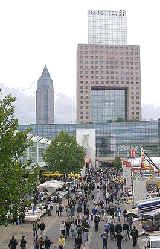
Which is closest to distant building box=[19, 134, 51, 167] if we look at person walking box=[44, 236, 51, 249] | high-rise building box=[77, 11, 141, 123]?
person walking box=[44, 236, 51, 249]

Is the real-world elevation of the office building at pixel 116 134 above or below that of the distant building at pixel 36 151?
above

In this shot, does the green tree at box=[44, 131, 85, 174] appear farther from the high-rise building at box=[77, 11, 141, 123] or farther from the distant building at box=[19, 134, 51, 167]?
the high-rise building at box=[77, 11, 141, 123]

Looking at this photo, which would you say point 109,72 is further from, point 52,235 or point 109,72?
point 52,235

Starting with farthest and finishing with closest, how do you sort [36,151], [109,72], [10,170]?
[109,72], [36,151], [10,170]

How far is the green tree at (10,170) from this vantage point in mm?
18188

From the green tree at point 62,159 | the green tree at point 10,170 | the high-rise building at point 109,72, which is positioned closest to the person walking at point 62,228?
the green tree at point 10,170

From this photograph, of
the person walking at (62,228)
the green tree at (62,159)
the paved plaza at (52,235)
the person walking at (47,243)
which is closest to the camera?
the person walking at (47,243)

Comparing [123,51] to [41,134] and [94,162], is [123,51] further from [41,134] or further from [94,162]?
[94,162]

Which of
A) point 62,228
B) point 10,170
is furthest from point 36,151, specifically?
point 10,170

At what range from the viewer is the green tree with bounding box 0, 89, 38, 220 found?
716 inches

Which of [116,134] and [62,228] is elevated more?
[116,134]

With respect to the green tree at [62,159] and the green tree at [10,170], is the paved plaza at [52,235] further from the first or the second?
the green tree at [62,159]

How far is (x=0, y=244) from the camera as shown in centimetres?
2297

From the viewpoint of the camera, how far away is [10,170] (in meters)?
18.5
